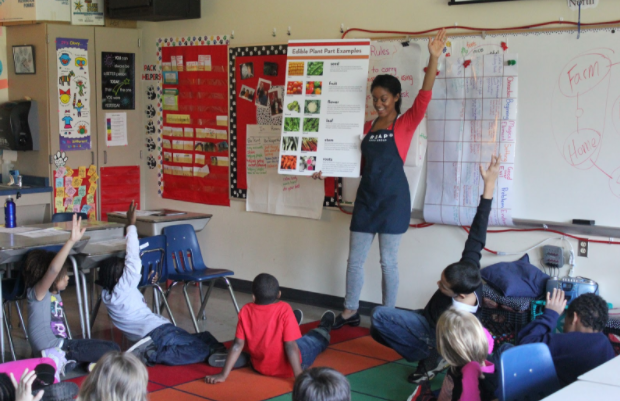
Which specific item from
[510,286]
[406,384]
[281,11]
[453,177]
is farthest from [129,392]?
[281,11]

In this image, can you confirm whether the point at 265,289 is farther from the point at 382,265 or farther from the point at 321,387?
the point at 321,387

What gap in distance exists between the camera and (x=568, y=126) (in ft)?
13.8

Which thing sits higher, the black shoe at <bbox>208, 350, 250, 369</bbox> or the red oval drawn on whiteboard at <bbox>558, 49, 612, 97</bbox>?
the red oval drawn on whiteboard at <bbox>558, 49, 612, 97</bbox>

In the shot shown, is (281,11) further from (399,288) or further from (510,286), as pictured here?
(510,286)

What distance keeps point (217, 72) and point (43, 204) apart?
193 cm

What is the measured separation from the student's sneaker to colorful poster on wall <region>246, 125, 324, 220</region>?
6.09ft

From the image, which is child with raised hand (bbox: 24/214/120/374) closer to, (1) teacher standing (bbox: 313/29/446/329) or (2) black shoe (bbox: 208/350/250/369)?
(2) black shoe (bbox: 208/350/250/369)

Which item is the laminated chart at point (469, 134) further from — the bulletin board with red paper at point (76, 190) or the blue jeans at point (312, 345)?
the bulletin board with red paper at point (76, 190)

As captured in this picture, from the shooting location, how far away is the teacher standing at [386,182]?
446 centimetres

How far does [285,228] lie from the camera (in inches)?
223

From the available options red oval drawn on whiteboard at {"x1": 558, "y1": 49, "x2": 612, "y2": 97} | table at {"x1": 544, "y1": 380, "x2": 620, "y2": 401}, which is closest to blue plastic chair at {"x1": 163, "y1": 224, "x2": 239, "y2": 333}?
red oval drawn on whiteboard at {"x1": 558, "y1": 49, "x2": 612, "y2": 97}

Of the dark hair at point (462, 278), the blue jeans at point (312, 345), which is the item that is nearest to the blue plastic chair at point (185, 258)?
the blue jeans at point (312, 345)

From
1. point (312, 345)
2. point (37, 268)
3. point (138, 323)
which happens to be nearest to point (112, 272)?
point (138, 323)

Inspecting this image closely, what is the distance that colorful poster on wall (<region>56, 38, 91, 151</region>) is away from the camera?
19.6 ft
